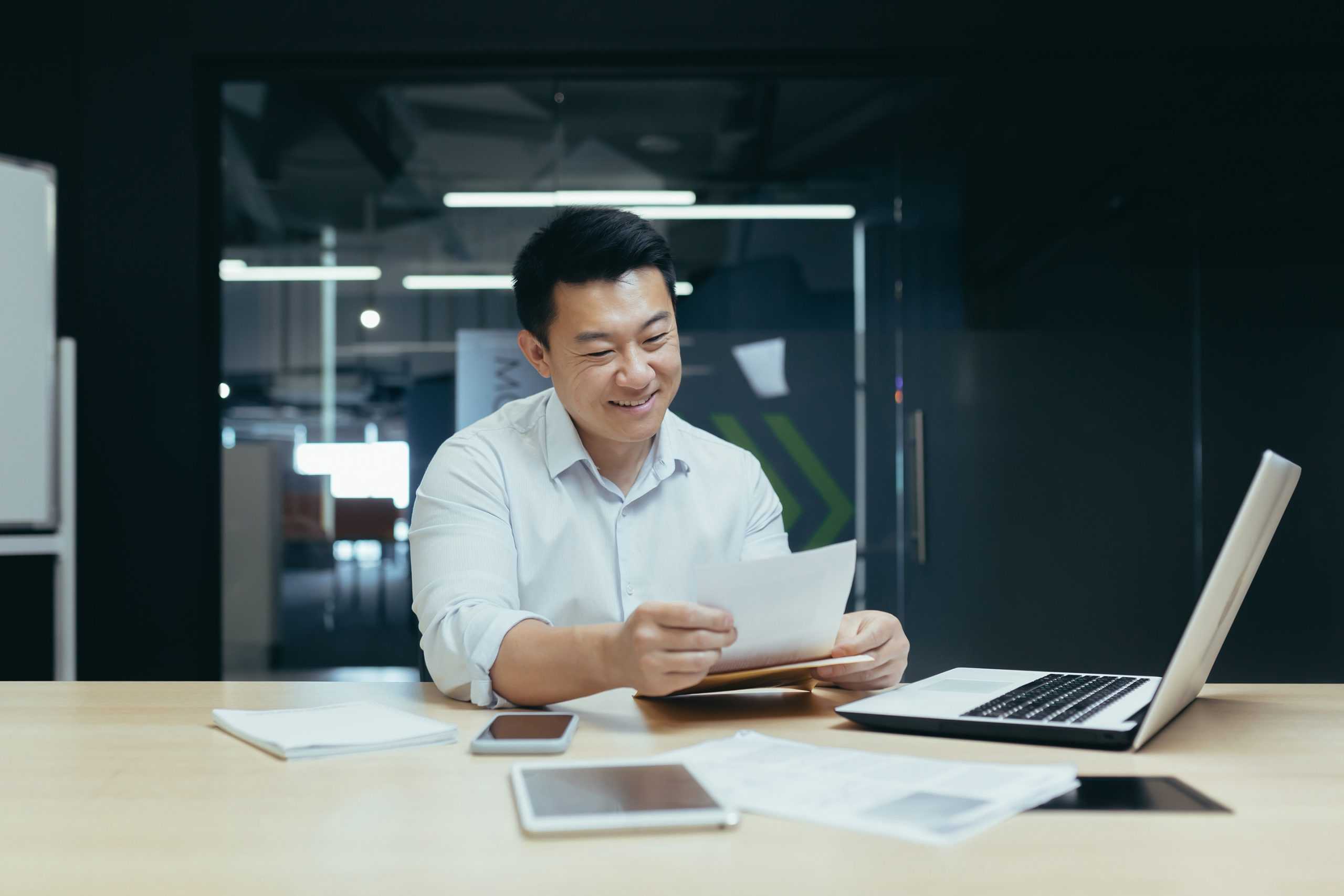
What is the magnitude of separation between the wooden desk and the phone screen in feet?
0.09

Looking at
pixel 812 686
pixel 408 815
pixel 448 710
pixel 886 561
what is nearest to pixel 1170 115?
pixel 886 561

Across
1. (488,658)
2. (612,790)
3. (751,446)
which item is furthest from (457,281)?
(612,790)

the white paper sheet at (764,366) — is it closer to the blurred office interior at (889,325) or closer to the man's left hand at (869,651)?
the blurred office interior at (889,325)

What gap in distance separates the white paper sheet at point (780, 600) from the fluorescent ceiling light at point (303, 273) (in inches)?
112

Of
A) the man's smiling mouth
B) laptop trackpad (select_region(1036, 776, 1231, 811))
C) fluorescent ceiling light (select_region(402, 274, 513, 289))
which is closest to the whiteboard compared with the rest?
fluorescent ceiling light (select_region(402, 274, 513, 289))

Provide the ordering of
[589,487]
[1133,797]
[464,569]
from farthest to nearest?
[589,487], [464,569], [1133,797]

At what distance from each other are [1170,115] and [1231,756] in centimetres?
305

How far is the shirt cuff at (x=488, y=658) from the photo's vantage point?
1379mm

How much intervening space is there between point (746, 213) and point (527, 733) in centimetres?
289

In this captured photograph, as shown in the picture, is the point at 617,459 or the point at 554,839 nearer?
the point at 554,839

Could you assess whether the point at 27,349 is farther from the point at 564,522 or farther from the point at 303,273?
the point at 564,522

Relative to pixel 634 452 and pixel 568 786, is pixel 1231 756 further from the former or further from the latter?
pixel 634 452

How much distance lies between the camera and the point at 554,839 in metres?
0.81

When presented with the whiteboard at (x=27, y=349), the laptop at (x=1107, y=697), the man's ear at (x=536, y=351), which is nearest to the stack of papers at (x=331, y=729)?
the laptop at (x=1107, y=697)
